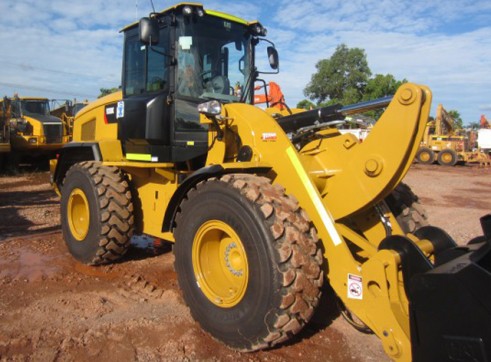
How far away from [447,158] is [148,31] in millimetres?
24627

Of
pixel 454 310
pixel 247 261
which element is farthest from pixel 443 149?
pixel 454 310

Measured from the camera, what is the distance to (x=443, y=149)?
83.7 feet

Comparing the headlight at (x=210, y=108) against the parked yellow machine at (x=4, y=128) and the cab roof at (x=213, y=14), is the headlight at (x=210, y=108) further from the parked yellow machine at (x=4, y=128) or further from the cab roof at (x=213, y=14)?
the parked yellow machine at (x=4, y=128)

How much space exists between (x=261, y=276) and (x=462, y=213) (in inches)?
319

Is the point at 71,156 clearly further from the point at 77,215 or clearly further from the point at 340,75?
the point at 340,75

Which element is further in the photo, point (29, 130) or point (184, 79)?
point (29, 130)

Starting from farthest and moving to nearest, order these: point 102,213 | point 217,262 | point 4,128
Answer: point 4,128 → point 102,213 → point 217,262

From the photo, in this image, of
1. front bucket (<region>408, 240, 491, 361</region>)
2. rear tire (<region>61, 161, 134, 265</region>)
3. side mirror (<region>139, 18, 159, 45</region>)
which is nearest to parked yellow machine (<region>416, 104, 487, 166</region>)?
rear tire (<region>61, 161, 134, 265</region>)

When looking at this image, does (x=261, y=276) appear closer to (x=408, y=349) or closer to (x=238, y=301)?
(x=238, y=301)

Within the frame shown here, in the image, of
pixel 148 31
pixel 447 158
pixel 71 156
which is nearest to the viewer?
pixel 148 31

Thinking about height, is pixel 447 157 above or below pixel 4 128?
below

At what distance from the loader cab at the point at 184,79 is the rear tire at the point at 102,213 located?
49cm

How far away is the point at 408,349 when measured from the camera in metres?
2.56

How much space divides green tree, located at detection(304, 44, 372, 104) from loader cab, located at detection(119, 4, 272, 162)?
40559mm
